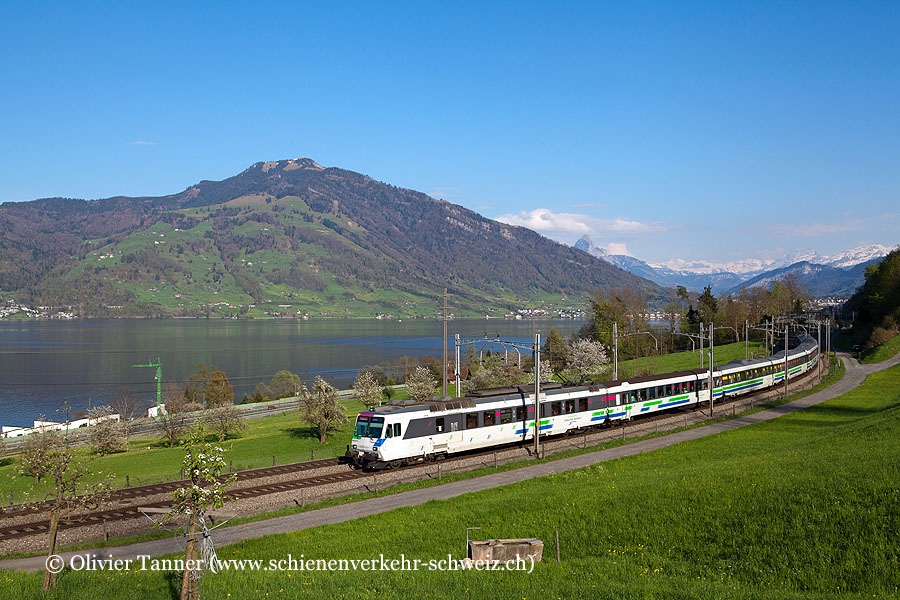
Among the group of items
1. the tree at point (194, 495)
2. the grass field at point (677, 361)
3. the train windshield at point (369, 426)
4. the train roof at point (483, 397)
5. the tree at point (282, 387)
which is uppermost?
the tree at point (194, 495)

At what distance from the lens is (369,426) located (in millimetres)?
30047

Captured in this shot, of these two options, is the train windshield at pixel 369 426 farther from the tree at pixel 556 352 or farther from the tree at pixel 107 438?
the tree at pixel 556 352

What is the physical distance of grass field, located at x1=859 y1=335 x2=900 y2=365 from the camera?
7425cm

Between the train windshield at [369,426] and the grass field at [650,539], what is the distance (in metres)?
7.02

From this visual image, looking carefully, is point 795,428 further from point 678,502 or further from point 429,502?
point 429,502

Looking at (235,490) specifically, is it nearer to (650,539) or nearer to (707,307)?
(650,539)

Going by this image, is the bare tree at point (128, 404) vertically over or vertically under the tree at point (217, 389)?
under

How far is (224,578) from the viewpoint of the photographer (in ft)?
47.4

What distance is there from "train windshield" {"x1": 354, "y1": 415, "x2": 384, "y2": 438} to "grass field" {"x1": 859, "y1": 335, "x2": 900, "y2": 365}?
229 feet

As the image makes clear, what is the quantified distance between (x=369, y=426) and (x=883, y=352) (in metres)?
74.0

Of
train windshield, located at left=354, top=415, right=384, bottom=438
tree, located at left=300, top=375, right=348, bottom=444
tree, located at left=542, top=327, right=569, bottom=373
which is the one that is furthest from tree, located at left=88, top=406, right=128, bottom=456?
tree, located at left=542, top=327, right=569, bottom=373

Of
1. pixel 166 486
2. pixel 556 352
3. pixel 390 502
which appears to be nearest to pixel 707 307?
pixel 556 352

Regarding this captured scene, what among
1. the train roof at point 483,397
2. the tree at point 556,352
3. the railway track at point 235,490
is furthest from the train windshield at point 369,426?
the tree at point 556,352

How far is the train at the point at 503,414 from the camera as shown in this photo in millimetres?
29828
